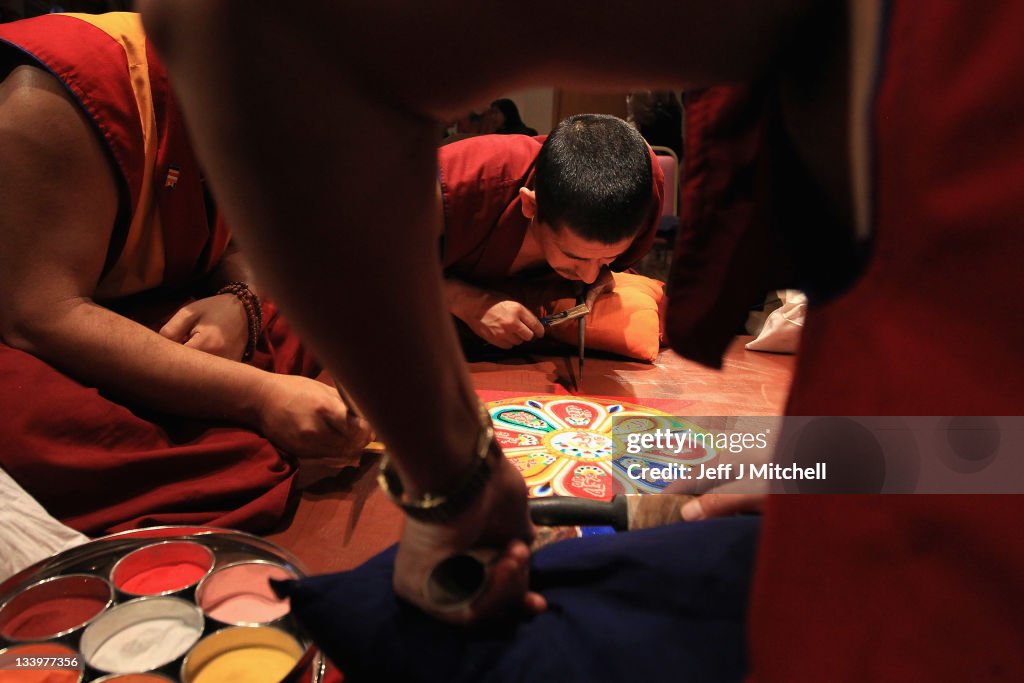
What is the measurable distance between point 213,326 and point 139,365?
0.17 m

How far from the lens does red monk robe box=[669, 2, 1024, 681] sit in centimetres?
21

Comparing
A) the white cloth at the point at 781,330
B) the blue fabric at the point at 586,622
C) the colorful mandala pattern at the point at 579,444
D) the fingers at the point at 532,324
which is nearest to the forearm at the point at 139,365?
the colorful mandala pattern at the point at 579,444

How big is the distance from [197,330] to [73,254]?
8.0 inches

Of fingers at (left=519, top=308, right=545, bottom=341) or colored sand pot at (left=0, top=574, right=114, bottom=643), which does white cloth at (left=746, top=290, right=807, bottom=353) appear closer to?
fingers at (left=519, top=308, right=545, bottom=341)

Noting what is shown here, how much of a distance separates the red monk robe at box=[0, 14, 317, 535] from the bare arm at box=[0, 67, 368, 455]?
26 mm

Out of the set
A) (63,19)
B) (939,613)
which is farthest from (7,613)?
(63,19)

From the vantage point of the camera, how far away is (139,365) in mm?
883

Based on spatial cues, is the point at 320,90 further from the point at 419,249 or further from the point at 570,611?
the point at 570,611

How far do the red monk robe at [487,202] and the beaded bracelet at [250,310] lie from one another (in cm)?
48

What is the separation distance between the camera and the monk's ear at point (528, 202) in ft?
Answer: 4.71
